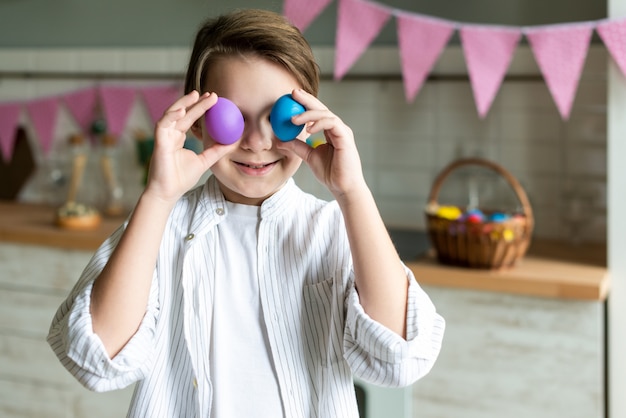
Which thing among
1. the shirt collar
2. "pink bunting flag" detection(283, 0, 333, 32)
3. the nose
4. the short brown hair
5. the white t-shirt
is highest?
the short brown hair

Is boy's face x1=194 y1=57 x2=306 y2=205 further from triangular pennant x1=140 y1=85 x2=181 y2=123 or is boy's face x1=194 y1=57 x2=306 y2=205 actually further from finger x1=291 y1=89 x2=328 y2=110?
triangular pennant x1=140 y1=85 x2=181 y2=123

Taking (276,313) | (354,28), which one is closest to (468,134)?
(354,28)

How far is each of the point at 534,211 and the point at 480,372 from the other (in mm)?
609

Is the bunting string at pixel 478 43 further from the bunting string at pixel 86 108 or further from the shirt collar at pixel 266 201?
the shirt collar at pixel 266 201

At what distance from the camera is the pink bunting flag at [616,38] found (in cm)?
184

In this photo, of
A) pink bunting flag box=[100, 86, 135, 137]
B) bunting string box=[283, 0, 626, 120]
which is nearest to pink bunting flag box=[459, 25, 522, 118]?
bunting string box=[283, 0, 626, 120]

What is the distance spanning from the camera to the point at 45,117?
2969mm

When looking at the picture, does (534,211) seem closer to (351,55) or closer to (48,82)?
(351,55)

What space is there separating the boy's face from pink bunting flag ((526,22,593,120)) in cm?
117

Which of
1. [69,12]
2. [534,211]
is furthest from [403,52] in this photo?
[69,12]

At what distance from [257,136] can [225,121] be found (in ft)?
0.15

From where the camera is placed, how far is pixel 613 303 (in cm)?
189

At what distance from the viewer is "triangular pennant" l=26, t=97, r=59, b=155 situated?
2.96m

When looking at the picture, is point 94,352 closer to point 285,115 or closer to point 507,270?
point 285,115
